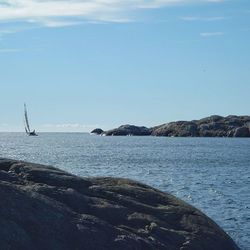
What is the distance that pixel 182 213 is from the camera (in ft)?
68.2

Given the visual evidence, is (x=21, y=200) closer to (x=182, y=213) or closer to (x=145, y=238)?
(x=145, y=238)

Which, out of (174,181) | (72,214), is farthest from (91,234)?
(174,181)

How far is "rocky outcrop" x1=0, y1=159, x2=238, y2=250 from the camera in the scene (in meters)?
17.7

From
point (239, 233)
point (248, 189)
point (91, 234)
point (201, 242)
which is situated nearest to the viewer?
point (91, 234)

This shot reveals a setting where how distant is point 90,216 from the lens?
18922 mm

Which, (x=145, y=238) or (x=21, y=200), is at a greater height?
(x=21, y=200)

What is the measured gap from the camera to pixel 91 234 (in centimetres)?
1805

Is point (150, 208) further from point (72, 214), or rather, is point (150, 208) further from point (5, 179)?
point (5, 179)

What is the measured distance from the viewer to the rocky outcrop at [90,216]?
58.0 feet

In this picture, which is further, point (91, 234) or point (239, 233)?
point (239, 233)

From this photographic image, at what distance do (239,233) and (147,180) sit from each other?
27.0m

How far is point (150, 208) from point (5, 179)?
4.50 m

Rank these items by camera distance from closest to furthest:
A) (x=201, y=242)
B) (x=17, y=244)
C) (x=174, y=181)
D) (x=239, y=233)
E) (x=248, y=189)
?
(x=17, y=244) → (x=201, y=242) → (x=239, y=233) → (x=248, y=189) → (x=174, y=181)

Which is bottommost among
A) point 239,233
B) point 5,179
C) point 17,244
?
point 239,233
